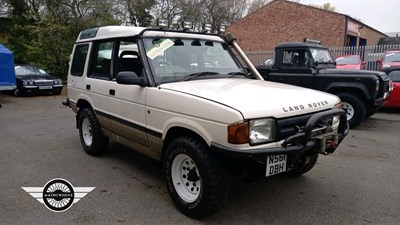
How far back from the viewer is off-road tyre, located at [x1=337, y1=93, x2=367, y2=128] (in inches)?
301

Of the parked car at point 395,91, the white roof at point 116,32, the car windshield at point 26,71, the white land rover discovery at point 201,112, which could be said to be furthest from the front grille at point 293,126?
the car windshield at point 26,71

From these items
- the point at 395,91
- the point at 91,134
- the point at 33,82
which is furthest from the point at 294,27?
the point at 91,134

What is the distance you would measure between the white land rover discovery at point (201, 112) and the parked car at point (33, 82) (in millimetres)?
10144

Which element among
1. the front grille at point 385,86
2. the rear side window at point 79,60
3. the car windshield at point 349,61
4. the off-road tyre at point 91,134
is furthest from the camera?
the car windshield at point 349,61

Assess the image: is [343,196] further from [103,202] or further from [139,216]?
[103,202]

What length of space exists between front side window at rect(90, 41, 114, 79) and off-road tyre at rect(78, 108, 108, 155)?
68 centimetres

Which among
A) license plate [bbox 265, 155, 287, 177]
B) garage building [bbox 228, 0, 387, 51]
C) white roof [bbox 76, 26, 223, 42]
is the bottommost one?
license plate [bbox 265, 155, 287, 177]

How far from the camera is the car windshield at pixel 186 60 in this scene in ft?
13.0

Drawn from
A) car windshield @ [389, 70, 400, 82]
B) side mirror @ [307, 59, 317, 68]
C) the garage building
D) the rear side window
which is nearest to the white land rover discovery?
the rear side window

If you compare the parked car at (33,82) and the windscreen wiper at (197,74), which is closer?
the windscreen wiper at (197,74)

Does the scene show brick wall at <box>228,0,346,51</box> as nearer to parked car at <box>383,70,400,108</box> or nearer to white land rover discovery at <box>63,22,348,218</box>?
parked car at <box>383,70,400,108</box>

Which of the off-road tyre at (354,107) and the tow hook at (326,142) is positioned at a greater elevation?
the tow hook at (326,142)

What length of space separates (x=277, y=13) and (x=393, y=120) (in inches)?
820

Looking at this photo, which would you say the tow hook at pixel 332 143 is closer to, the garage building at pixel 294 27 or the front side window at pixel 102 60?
the front side window at pixel 102 60
